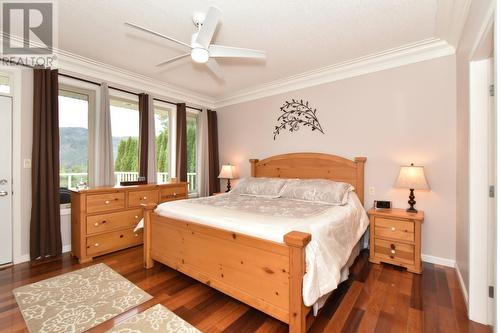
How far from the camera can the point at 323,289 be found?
5.55 ft

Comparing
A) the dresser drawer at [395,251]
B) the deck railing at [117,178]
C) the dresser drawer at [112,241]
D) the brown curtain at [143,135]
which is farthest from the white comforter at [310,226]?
the deck railing at [117,178]

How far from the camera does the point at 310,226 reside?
190 centimetres

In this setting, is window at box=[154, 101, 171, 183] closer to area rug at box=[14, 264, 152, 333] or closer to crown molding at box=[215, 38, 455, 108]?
crown molding at box=[215, 38, 455, 108]

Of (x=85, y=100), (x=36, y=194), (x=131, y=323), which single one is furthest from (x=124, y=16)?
(x=131, y=323)

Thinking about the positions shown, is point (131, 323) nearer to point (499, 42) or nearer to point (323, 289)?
point (323, 289)

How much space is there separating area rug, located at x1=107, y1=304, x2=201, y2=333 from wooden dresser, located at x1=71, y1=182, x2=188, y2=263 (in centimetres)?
155

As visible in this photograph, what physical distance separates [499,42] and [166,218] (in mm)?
2881

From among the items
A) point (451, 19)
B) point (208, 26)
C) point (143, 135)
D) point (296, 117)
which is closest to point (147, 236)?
point (143, 135)

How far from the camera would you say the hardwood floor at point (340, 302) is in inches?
70.6

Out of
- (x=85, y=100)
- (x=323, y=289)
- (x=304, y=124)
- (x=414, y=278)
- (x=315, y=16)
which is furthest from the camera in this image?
(x=304, y=124)

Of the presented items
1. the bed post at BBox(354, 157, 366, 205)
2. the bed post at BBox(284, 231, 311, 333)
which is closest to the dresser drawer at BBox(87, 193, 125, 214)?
the bed post at BBox(284, 231, 311, 333)

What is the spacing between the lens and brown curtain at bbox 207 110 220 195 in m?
4.96

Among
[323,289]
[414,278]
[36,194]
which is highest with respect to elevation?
[36,194]

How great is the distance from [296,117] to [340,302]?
2770 mm
